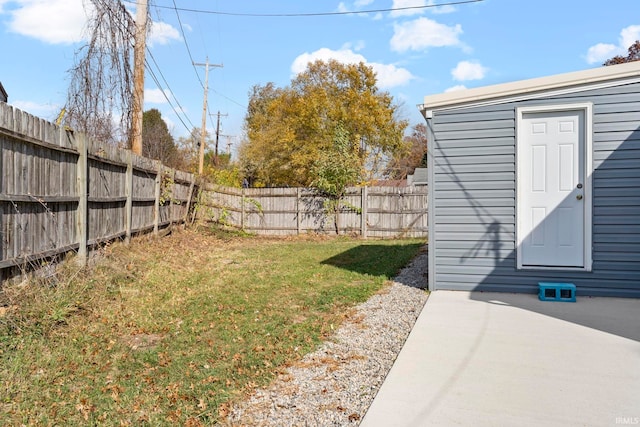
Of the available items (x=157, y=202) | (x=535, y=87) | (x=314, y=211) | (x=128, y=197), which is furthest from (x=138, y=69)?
(x=314, y=211)

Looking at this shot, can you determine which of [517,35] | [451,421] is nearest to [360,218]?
[517,35]

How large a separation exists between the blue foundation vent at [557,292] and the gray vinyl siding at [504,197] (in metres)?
0.22

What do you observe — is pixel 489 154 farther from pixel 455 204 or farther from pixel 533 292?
pixel 533 292

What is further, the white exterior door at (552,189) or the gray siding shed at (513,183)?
the white exterior door at (552,189)

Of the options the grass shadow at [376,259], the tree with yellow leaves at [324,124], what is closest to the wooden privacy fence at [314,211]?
the grass shadow at [376,259]

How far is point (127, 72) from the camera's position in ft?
28.8

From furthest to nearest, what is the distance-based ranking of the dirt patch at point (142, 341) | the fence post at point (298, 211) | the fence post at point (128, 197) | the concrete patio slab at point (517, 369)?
the fence post at point (298, 211), the fence post at point (128, 197), the dirt patch at point (142, 341), the concrete patio slab at point (517, 369)

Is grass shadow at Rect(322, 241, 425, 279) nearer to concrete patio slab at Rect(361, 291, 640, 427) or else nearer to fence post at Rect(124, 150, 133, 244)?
concrete patio slab at Rect(361, 291, 640, 427)

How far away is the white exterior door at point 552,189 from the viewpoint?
5523 mm

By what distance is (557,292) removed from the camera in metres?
5.33

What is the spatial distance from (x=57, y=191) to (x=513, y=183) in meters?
5.60

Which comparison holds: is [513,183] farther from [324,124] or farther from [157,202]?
[324,124]

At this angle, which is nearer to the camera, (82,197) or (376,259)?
(82,197)

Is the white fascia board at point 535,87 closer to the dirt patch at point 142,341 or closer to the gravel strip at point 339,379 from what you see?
the gravel strip at point 339,379
